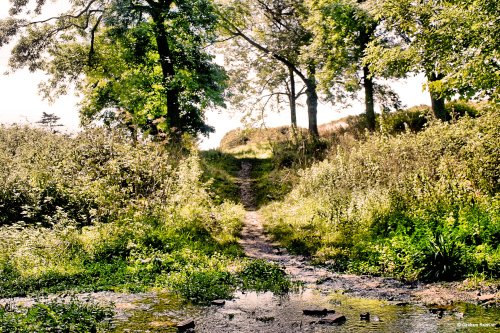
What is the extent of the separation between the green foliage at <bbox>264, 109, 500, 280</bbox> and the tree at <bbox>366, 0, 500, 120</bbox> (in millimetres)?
1484

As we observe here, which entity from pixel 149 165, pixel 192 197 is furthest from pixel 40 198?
pixel 192 197

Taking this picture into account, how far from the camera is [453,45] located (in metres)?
11.4

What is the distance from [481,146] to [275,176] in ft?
41.7

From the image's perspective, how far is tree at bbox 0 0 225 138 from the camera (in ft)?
73.8

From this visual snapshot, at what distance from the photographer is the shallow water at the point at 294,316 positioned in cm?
564

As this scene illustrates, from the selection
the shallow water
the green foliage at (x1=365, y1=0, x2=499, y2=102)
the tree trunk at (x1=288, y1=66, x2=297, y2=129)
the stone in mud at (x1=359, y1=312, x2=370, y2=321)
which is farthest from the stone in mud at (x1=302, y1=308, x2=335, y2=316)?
the tree trunk at (x1=288, y1=66, x2=297, y2=129)

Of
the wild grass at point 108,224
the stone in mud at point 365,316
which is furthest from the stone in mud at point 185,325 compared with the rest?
the stone in mud at point 365,316

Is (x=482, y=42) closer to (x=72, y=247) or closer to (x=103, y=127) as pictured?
(x=72, y=247)

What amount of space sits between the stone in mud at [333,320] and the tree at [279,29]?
21.9 meters

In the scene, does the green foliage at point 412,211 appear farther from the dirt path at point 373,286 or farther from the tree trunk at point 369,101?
the tree trunk at point 369,101

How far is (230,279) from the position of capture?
849 centimetres

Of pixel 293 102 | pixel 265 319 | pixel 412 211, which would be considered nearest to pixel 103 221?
pixel 265 319

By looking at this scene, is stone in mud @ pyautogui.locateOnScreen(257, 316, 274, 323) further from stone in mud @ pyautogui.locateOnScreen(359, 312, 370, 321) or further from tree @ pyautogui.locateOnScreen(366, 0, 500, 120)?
tree @ pyautogui.locateOnScreen(366, 0, 500, 120)

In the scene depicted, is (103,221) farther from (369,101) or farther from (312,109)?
(312,109)
